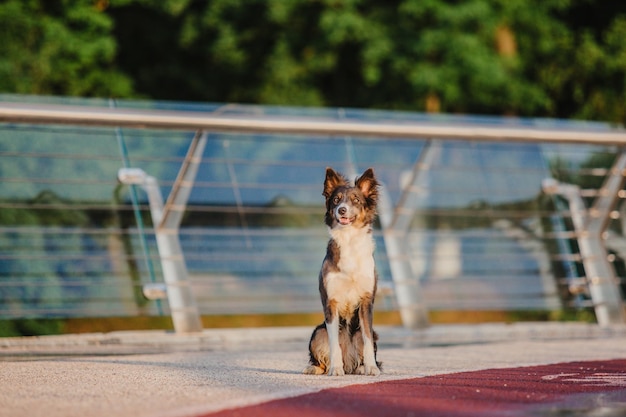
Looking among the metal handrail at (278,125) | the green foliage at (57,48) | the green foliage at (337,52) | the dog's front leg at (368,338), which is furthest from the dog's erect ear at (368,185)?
the green foliage at (337,52)

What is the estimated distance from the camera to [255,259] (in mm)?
11156

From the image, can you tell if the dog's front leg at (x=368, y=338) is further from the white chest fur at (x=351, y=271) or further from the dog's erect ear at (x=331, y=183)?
the dog's erect ear at (x=331, y=183)

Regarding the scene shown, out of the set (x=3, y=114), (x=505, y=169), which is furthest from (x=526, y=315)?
(x=3, y=114)

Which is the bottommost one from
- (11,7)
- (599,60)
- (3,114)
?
(3,114)

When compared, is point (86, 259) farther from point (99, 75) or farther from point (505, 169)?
point (99, 75)

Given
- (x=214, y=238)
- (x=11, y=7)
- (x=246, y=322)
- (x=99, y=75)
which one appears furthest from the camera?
(x=99, y=75)

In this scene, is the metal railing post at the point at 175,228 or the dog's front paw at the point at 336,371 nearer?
the dog's front paw at the point at 336,371

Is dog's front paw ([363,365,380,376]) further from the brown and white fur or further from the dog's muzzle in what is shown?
the dog's muzzle

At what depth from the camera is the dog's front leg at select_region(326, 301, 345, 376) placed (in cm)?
732

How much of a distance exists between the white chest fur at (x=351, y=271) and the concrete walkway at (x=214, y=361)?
52cm

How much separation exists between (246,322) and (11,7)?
40.4ft

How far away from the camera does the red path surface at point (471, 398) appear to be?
549cm

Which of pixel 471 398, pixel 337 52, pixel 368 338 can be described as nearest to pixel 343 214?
pixel 368 338

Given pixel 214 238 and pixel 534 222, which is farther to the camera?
pixel 534 222
